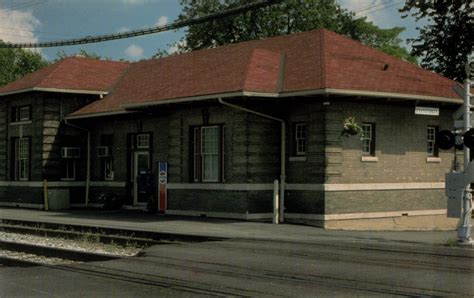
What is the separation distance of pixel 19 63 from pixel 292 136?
63645 mm

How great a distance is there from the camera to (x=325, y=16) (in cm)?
4866

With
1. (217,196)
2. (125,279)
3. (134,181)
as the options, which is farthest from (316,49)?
(125,279)

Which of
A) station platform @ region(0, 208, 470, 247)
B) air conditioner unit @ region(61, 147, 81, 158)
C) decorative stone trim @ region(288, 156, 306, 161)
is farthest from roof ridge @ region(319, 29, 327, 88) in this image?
air conditioner unit @ region(61, 147, 81, 158)

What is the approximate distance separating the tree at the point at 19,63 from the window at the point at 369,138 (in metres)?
61.1

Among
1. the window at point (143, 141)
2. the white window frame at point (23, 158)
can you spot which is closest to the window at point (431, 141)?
the window at point (143, 141)

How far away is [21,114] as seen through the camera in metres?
31.8

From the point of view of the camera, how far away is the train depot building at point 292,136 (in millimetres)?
21312

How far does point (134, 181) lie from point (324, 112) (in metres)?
9.76

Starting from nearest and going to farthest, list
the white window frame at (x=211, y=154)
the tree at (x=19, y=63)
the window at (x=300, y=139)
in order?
the window at (x=300, y=139) < the white window frame at (x=211, y=154) < the tree at (x=19, y=63)

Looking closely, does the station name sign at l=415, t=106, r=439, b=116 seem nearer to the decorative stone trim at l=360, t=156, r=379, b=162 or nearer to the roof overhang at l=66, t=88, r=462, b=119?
the roof overhang at l=66, t=88, r=462, b=119

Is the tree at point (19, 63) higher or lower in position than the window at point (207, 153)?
higher

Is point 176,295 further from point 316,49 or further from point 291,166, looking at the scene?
point 316,49

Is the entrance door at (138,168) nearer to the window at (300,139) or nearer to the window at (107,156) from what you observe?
the window at (107,156)

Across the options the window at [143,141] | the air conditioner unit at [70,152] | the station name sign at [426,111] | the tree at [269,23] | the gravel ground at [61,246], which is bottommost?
the gravel ground at [61,246]
